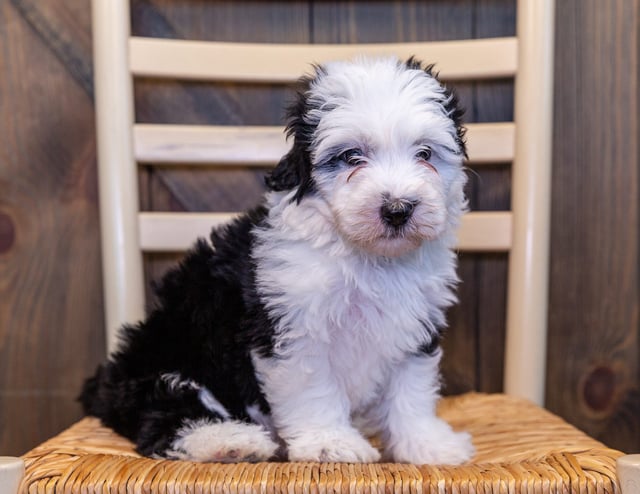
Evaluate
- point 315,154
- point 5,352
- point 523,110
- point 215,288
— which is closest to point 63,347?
point 5,352

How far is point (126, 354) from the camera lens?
1249 millimetres

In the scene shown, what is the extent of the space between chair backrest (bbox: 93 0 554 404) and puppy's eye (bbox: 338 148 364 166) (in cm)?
51

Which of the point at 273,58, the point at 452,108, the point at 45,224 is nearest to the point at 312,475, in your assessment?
the point at 452,108

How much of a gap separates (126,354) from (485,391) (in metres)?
0.99

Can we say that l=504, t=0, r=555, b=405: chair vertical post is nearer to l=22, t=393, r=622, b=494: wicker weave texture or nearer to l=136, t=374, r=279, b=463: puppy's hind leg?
l=22, t=393, r=622, b=494: wicker weave texture

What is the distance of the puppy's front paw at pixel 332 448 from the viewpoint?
107cm

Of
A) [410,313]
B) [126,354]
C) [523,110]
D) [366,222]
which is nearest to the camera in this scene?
[366,222]

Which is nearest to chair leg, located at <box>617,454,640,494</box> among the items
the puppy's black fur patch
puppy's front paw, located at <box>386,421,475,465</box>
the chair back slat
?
puppy's front paw, located at <box>386,421,475,465</box>

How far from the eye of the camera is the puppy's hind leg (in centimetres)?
107

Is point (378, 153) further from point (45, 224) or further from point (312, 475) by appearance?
point (45, 224)

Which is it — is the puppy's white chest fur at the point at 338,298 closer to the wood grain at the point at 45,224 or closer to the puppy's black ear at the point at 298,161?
the puppy's black ear at the point at 298,161

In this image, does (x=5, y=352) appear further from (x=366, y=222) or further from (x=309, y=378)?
(x=366, y=222)

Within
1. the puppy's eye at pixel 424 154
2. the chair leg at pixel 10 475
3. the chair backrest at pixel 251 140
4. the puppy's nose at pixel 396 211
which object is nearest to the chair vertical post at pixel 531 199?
the chair backrest at pixel 251 140

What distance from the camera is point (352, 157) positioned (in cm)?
108
